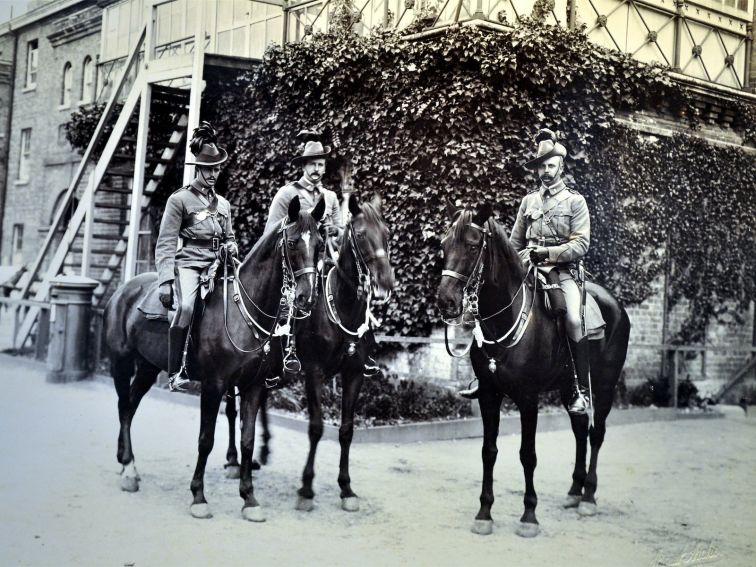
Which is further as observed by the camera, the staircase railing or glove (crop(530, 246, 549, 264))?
glove (crop(530, 246, 549, 264))

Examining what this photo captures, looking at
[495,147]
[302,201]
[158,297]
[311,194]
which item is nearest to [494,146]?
[495,147]

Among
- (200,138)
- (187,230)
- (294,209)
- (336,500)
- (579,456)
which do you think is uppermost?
(200,138)

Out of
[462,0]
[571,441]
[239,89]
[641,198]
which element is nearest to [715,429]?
[571,441]

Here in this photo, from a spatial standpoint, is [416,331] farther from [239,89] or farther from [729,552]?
[729,552]

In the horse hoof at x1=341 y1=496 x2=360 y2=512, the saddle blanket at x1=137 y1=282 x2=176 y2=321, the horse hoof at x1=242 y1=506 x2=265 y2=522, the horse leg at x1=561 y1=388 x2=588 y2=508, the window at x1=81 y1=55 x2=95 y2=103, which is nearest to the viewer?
the window at x1=81 y1=55 x2=95 y2=103

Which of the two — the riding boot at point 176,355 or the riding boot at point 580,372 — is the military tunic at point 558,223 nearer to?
the riding boot at point 580,372

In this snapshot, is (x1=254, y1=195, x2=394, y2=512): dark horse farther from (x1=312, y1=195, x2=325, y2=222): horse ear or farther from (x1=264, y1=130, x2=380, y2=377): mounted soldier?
(x1=312, y1=195, x2=325, y2=222): horse ear

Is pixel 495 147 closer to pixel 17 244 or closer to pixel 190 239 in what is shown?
pixel 190 239

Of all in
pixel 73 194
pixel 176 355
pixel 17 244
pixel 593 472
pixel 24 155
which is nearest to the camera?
pixel 24 155

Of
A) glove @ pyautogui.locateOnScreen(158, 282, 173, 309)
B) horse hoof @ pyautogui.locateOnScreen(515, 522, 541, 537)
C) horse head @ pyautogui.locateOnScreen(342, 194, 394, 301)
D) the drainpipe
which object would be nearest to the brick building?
the drainpipe

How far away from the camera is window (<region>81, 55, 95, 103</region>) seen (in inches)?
197

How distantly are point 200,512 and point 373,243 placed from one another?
2.19 m

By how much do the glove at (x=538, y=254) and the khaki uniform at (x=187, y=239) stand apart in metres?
2.24

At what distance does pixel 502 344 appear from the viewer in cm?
527
